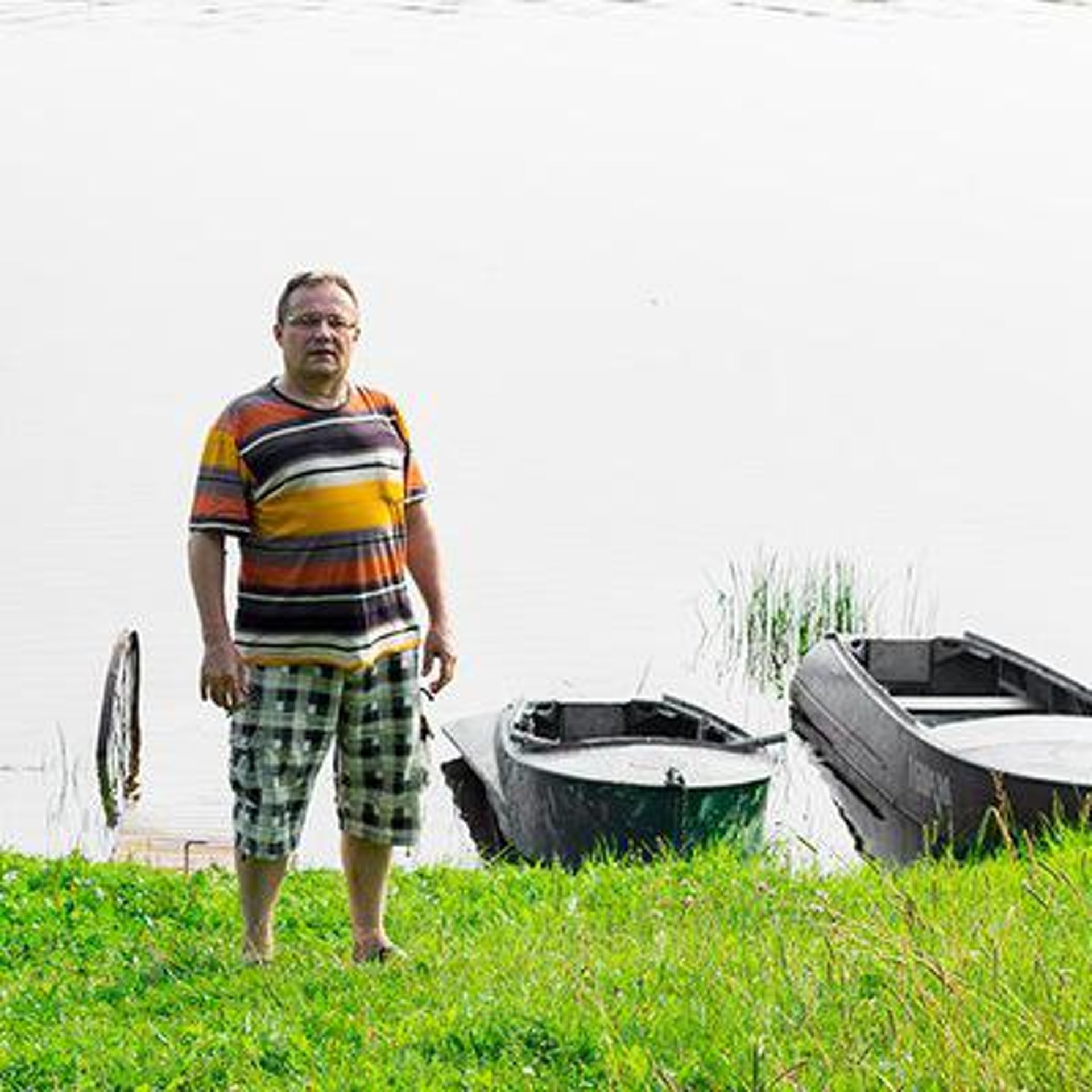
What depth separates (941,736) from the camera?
10758 millimetres

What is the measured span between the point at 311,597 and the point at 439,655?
0.50 metres

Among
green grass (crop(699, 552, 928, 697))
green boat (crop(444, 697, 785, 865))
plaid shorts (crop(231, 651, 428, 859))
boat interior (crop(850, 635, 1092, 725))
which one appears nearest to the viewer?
plaid shorts (crop(231, 651, 428, 859))

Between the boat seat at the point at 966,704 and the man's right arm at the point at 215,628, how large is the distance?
693 cm

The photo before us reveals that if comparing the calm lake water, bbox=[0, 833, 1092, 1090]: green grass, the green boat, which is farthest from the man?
the calm lake water

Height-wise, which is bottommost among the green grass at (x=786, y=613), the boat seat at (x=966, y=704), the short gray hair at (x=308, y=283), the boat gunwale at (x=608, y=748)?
the green grass at (x=786, y=613)

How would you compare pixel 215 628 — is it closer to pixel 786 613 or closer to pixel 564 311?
pixel 786 613

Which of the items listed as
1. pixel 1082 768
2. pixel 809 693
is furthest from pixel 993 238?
pixel 1082 768

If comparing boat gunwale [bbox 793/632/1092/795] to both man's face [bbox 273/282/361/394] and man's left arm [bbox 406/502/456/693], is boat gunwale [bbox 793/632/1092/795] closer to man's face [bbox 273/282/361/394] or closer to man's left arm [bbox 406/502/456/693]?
man's left arm [bbox 406/502/456/693]

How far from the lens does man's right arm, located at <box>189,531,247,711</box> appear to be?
18.7 feet

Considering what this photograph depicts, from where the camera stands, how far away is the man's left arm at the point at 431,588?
20.0ft

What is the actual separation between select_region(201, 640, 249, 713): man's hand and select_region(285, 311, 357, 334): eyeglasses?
84 centimetres

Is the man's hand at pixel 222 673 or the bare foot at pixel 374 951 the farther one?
the bare foot at pixel 374 951

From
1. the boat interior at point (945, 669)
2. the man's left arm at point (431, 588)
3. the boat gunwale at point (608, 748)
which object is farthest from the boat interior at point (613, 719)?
the man's left arm at point (431, 588)

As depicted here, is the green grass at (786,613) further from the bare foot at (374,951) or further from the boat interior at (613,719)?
the bare foot at (374,951)
